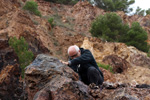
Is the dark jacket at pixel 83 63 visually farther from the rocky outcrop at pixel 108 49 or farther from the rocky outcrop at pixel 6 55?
the rocky outcrop at pixel 108 49

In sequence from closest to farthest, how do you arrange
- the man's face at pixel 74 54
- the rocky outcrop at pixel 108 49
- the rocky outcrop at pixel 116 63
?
1. the man's face at pixel 74 54
2. the rocky outcrop at pixel 116 63
3. the rocky outcrop at pixel 108 49

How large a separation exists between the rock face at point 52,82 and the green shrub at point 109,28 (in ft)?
51.0

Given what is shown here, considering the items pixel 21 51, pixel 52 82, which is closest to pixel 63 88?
pixel 52 82

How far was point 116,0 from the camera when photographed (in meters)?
36.1

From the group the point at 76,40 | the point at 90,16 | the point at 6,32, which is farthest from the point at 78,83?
the point at 90,16

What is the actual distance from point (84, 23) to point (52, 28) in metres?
8.34

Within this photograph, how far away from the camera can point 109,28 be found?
19.2 m

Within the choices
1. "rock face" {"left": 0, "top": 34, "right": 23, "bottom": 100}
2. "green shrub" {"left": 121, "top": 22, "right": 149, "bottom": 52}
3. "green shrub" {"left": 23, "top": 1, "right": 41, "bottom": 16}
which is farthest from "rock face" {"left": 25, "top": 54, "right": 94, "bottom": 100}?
"green shrub" {"left": 121, "top": 22, "right": 149, "bottom": 52}

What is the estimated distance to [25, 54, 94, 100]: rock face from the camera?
2576 millimetres

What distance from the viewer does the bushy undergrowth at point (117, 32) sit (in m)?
19.0

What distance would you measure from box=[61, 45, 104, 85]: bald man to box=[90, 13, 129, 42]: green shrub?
48.2 ft

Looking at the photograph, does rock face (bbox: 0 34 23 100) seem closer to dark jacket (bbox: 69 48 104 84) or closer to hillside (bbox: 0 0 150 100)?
hillside (bbox: 0 0 150 100)

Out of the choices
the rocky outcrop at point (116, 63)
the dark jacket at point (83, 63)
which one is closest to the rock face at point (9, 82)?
the dark jacket at point (83, 63)

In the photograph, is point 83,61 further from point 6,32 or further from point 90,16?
point 90,16
